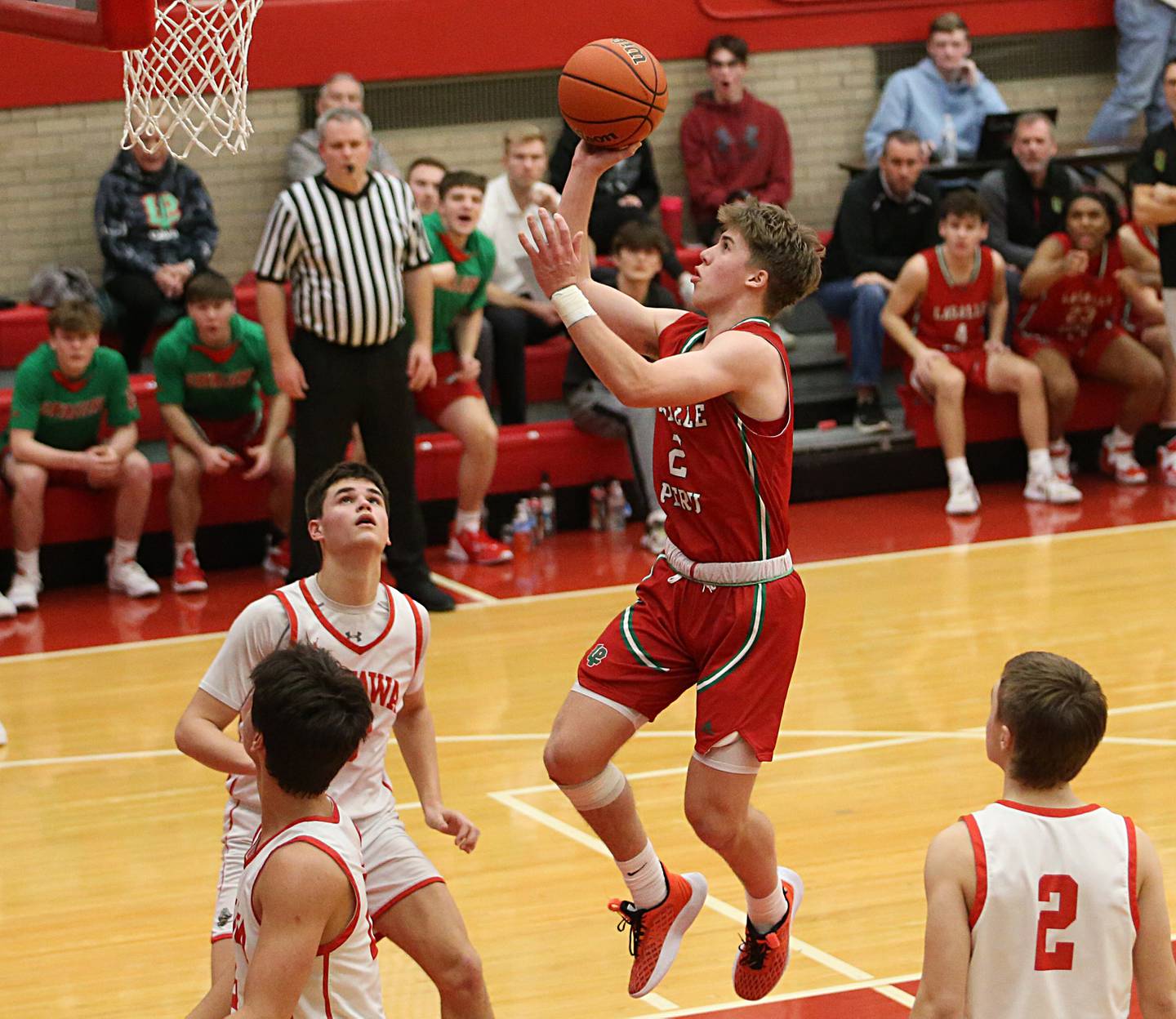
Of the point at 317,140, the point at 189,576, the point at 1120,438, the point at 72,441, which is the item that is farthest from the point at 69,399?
the point at 1120,438

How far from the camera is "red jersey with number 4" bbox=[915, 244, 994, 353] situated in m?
10.9

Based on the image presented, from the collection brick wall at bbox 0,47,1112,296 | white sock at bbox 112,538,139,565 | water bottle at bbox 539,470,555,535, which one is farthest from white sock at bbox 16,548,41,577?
brick wall at bbox 0,47,1112,296

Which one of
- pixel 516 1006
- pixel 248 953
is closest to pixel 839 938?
pixel 516 1006

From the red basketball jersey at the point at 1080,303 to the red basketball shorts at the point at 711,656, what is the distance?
681 centimetres

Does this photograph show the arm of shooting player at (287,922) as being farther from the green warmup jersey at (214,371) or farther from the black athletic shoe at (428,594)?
the green warmup jersey at (214,371)

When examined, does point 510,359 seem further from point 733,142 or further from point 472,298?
point 733,142

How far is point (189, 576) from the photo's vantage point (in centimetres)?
962

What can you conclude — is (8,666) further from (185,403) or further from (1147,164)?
(1147,164)

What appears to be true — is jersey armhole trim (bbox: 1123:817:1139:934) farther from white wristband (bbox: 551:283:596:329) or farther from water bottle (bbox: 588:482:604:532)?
water bottle (bbox: 588:482:604:532)

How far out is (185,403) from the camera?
9.66 m

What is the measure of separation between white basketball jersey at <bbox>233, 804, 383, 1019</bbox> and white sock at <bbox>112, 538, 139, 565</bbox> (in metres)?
6.40

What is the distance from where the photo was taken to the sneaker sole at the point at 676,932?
4.86m

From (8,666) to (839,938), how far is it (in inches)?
178

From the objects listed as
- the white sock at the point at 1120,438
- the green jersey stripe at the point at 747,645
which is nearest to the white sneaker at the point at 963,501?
the white sock at the point at 1120,438
